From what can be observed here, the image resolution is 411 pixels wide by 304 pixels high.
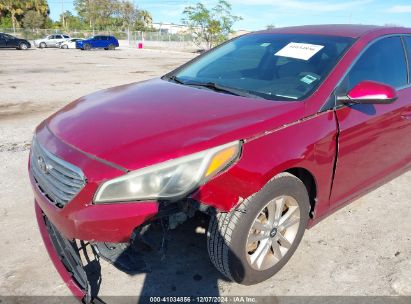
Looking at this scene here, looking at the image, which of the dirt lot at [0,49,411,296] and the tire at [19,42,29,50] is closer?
the dirt lot at [0,49,411,296]

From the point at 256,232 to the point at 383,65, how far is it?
74.0 inches

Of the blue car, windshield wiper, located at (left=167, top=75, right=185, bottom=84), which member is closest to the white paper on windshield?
windshield wiper, located at (left=167, top=75, right=185, bottom=84)

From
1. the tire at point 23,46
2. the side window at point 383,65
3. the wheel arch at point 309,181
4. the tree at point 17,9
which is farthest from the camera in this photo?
the tree at point 17,9

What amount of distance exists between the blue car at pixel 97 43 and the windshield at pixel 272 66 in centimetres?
3731

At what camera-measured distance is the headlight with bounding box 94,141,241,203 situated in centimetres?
194

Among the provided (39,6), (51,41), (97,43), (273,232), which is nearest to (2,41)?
(51,41)

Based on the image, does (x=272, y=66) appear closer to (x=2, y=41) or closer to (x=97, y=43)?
(x=2, y=41)

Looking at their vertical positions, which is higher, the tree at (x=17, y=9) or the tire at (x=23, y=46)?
the tree at (x=17, y=9)

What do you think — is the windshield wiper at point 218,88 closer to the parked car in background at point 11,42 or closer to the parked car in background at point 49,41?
the parked car in background at point 11,42

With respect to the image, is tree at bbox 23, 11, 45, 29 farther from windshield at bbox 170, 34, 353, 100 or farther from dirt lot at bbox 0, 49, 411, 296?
windshield at bbox 170, 34, 353, 100

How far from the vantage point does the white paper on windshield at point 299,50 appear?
3.00m

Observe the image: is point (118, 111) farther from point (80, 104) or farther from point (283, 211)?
point (283, 211)

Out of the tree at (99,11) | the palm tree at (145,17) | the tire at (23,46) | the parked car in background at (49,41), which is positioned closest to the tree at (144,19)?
the palm tree at (145,17)

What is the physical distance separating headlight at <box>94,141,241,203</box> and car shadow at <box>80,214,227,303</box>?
40 centimetres
